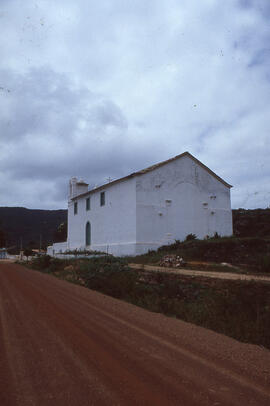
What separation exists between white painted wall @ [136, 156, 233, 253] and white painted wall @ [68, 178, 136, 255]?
0.77 metres

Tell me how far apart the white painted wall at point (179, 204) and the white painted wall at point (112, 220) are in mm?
772

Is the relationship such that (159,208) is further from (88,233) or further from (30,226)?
(30,226)

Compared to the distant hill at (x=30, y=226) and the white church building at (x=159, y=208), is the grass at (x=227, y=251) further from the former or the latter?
the distant hill at (x=30, y=226)

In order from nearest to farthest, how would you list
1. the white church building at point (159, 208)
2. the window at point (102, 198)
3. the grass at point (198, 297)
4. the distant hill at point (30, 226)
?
1. the grass at point (198, 297)
2. the white church building at point (159, 208)
3. the window at point (102, 198)
4. the distant hill at point (30, 226)

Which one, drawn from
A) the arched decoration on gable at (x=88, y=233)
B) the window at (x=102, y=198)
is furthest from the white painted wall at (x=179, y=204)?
the arched decoration on gable at (x=88, y=233)

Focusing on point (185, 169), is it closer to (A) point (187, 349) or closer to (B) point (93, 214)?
(B) point (93, 214)

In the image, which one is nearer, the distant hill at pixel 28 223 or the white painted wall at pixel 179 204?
the white painted wall at pixel 179 204

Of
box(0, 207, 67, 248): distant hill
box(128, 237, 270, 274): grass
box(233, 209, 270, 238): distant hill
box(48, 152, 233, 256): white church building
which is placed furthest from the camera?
box(0, 207, 67, 248): distant hill

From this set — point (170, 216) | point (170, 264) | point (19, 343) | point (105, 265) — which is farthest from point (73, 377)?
point (170, 216)

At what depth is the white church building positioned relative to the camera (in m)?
27.2

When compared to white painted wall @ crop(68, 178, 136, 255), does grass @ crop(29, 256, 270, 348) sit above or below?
below

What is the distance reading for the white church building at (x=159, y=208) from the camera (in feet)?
89.1

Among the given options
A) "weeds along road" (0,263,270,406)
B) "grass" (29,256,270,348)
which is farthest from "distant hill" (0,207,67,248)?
"weeds along road" (0,263,270,406)

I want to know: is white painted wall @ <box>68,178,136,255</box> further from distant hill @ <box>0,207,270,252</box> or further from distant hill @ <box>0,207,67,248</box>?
distant hill @ <box>0,207,67,248</box>
